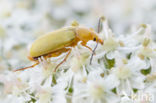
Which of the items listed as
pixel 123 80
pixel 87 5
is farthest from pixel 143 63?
pixel 87 5

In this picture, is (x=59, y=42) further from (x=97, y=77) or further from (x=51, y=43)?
(x=97, y=77)

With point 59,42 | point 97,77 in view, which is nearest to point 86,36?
point 59,42

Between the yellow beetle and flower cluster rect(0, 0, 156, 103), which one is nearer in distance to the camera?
flower cluster rect(0, 0, 156, 103)

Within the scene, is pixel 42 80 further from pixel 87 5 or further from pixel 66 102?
pixel 87 5

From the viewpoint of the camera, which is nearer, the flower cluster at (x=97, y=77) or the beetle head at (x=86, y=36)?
the flower cluster at (x=97, y=77)

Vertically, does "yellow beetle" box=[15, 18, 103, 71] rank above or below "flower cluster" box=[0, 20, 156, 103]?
above

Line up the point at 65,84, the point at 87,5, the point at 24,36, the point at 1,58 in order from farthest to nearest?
the point at 87,5 → the point at 24,36 → the point at 1,58 → the point at 65,84

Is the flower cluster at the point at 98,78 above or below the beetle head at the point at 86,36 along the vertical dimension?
below
